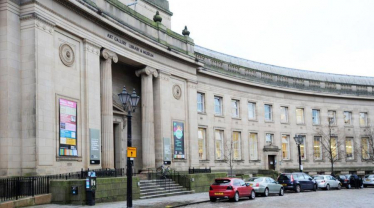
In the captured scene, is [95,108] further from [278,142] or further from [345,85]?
[345,85]

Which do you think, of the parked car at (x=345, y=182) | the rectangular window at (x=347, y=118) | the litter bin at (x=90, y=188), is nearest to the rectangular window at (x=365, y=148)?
the rectangular window at (x=347, y=118)

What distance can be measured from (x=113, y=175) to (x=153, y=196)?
3.16 m

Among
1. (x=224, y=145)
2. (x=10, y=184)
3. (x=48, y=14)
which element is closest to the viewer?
(x=10, y=184)

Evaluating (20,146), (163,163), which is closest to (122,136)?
(163,163)

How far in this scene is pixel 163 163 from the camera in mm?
36688

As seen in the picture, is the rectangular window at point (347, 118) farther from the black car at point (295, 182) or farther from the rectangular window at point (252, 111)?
the black car at point (295, 182)

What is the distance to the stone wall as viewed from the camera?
23.5 m

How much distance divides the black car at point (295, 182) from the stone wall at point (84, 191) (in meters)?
13.9

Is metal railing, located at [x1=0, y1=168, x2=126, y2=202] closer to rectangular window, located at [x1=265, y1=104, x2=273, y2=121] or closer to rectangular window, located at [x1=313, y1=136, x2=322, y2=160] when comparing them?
rectangular window, located at [x1=265, y1=104, x2=273, y2=121]

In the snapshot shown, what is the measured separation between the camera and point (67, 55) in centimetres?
2828

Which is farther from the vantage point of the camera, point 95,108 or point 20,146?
point 95,108

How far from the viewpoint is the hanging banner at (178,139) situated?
1527 inches

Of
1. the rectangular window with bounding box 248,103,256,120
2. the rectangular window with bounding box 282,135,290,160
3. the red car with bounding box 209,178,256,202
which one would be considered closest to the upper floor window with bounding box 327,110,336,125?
the rectangular window with bounding box 282,135,290,160

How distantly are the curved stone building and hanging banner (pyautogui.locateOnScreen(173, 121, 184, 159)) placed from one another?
0.15m
